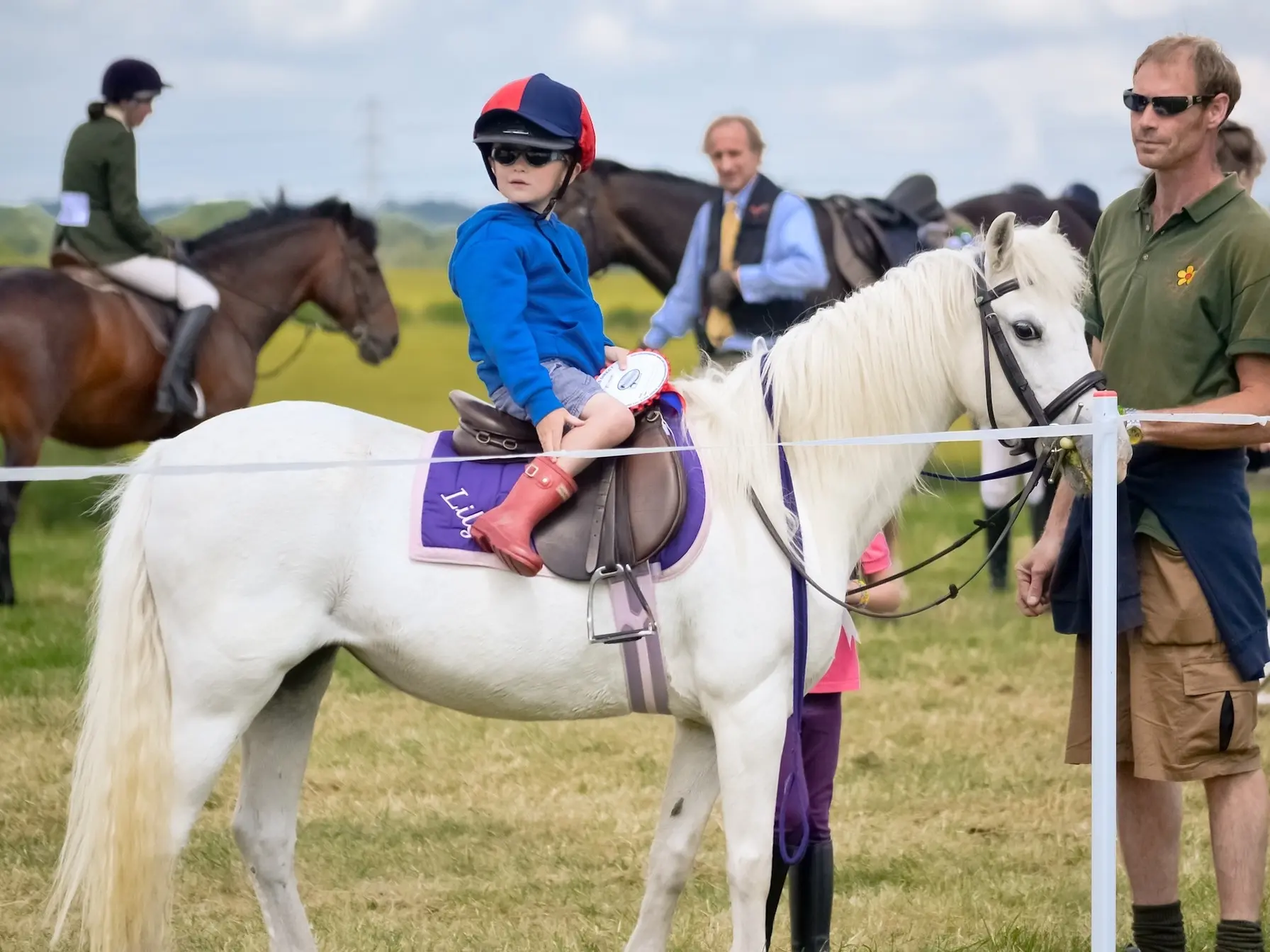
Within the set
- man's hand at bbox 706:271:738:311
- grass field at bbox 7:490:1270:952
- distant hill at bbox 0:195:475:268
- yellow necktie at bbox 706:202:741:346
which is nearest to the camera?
grass field at bbox 7:490:1270:952

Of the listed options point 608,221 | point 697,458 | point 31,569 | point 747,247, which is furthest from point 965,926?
point 31,569

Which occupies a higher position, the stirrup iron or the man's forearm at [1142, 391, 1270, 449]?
the man's forearm at [1142, 391, 1270, 449]

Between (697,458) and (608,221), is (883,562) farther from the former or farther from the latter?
(608,221)

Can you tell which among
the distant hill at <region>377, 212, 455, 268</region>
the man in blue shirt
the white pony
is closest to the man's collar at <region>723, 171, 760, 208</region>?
the man in blue shirt

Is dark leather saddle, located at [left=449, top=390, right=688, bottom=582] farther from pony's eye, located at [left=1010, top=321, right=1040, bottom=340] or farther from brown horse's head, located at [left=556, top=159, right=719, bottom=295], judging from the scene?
brown horse's head, located at [left=556, top=159, right=719, bottom=295]

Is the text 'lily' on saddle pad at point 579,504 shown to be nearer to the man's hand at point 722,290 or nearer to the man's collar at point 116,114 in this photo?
the man's hand at point 722,290

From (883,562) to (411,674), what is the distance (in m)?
1.22

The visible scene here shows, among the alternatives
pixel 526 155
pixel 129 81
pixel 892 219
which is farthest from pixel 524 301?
pixel 892 219

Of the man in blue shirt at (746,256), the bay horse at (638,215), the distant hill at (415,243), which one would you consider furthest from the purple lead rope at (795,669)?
the distant hill at (415,243)

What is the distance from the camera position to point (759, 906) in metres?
3.29

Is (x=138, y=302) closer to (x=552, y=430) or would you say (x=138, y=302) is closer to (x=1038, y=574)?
(x=552, y=430)

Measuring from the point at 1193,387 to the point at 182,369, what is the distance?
A: 6.23m

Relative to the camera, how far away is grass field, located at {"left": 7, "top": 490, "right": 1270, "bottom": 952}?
13.8 ft

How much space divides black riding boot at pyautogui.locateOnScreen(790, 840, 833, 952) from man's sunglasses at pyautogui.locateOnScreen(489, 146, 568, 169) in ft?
5.74
